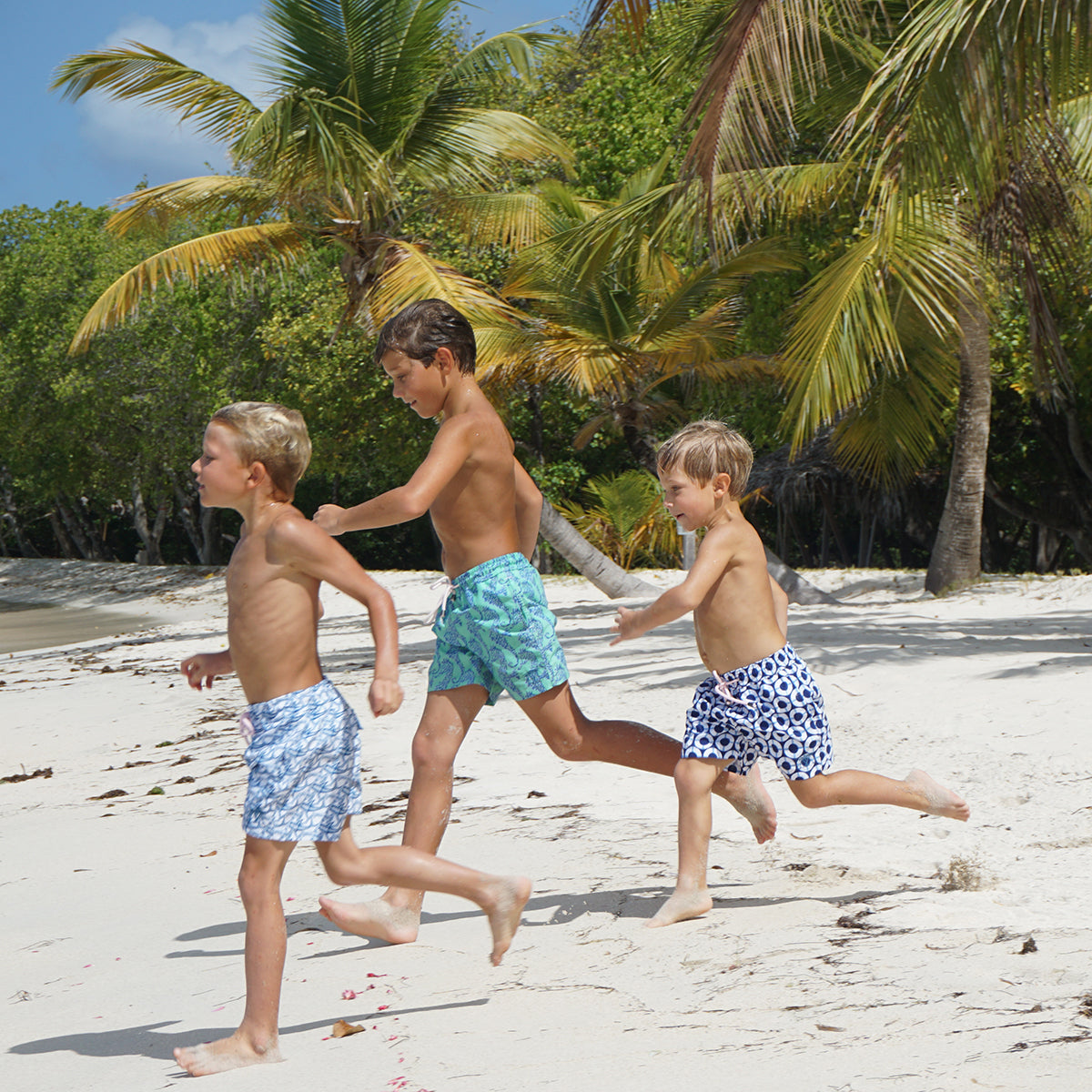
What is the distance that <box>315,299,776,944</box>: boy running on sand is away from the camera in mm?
3236

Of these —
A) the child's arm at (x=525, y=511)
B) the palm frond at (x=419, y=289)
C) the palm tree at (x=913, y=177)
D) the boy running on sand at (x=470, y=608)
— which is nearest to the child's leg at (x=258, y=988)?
the boy running on sand at (x=470, y=608)

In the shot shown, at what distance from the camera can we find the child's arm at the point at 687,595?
3234 mm

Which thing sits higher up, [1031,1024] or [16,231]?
[16,231]

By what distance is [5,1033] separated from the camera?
2.89 m

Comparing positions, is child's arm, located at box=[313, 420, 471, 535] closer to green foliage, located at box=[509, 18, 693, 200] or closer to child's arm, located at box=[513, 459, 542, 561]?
child's arm, located at box=[513, 459, 542, 561]

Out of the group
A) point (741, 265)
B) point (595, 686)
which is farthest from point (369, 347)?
point (595, 686)

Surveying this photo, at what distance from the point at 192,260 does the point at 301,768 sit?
436 inches

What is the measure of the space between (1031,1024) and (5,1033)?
89.6 inches

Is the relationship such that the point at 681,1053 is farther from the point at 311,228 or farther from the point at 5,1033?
the point at 311,228

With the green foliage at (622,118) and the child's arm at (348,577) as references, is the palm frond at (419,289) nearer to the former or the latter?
the green foliage at (622,118)

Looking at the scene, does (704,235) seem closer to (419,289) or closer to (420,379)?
(419,289)

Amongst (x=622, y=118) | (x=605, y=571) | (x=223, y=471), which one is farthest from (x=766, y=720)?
(x=622, y=118)

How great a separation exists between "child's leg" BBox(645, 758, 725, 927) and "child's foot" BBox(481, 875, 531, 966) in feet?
1.86

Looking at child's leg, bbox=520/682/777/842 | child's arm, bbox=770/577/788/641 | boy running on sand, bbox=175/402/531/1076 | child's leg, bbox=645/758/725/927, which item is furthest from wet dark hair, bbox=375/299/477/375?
child's leg, bbox=645/758/725/927
